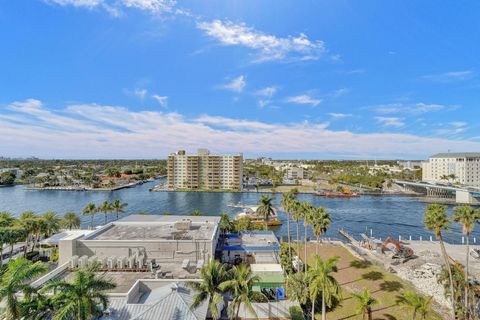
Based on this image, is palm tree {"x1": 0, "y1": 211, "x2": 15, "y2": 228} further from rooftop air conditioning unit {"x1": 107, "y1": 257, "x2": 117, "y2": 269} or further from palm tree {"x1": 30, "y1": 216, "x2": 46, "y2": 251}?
rooftop air conditioning unit {"x1": 107, "y1": 257, "x2": 117, "y2": 269}

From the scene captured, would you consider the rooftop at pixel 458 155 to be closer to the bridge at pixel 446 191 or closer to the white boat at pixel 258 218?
the bridge at pixel 446 191

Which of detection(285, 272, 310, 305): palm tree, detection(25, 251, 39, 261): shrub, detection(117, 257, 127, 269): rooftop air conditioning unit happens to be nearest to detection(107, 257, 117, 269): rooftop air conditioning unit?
detection(117, 257, 127, 269): rooftop air conditioning unit

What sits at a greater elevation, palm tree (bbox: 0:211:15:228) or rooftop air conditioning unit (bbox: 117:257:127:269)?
palm tree (bbox: 0:211:15:228)

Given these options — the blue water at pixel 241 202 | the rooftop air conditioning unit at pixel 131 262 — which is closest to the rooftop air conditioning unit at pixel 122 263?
the rooftop air conditioning unit at pixel 131 262

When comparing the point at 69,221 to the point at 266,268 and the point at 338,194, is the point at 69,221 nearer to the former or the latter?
the point at 266,268

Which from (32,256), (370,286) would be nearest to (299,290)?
(370,286)
